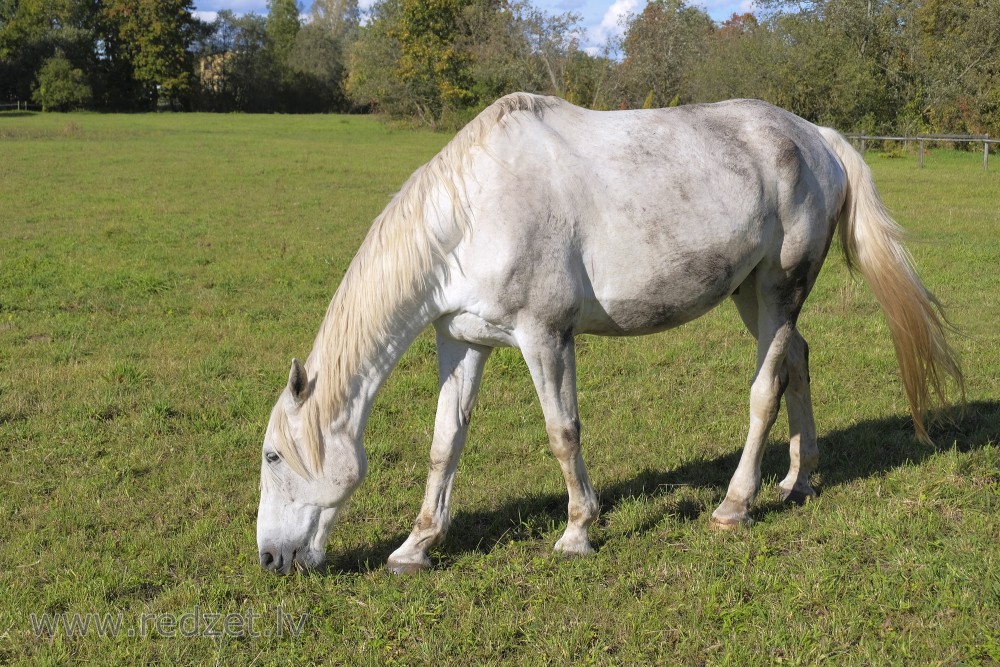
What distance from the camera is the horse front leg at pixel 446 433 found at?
401 centimetres

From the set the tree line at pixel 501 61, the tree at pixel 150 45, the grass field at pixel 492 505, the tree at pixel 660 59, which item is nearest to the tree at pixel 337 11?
the tree line at pixel 501 61

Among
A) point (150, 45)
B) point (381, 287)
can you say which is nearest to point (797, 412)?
point (381, 287)

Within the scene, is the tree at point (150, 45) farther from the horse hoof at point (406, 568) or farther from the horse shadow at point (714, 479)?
the horse hoof at point (406, 568)

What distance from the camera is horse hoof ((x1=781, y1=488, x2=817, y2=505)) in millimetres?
4613

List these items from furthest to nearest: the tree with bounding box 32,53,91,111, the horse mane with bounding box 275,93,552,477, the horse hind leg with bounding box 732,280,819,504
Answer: the tree with bounding box 32,53,91,111
the horse hind leg with bounding box 732,280,819,504
the horse mane with bounding box 275,93,552,477

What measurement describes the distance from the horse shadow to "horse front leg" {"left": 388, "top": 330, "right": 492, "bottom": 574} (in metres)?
0.14

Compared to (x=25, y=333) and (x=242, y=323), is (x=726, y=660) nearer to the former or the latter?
(x=242, y=323)

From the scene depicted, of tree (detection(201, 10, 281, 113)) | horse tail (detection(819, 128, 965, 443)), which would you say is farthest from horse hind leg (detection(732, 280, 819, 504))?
tree (detection(201, 10, 281, 113))

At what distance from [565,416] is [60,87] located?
63648mm

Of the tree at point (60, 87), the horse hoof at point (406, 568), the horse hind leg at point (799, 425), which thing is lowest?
the horse hoof at point (406, 568)

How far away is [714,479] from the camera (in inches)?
194

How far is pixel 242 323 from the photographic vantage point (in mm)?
8156

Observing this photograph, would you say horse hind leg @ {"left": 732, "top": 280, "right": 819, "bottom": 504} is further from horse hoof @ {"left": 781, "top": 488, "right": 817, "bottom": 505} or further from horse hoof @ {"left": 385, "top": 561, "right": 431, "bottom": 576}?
horse hoof @ {"left": 385, "top": 561, "right": 431, "bottom": 576}

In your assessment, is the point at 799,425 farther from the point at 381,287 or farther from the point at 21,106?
the point at 21,106
